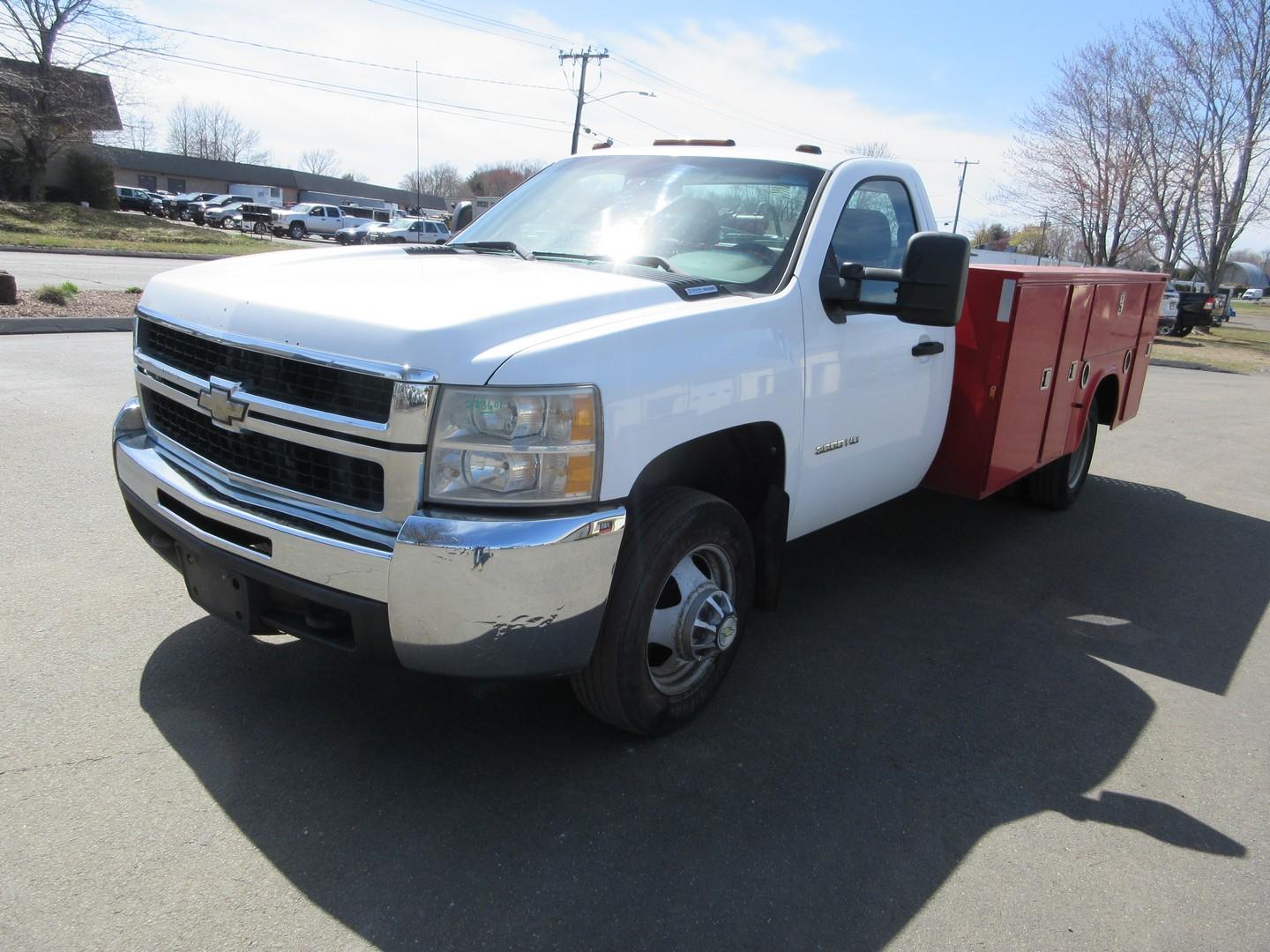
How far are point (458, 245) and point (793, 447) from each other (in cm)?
173

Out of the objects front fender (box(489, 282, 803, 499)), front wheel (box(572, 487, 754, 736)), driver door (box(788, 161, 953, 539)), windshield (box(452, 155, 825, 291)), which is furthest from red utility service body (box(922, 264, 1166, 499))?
front wheel (box(572, 487, 754, 736))

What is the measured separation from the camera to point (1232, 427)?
11.4m

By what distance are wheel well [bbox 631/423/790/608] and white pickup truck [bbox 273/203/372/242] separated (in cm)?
4835

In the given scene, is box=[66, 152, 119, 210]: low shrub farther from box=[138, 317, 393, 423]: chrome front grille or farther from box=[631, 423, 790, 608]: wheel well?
box=[631, 423, 790, 608]: wheel well

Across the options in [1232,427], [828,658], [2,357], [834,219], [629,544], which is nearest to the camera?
[629,544]

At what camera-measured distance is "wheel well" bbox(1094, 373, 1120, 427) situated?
668 cm

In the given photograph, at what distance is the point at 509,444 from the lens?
2547mm

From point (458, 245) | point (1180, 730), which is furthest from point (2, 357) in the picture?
point (1180, 730)

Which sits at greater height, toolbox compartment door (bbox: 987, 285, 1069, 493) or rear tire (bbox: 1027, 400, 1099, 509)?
toolbox compartment door (bbox: 987, 285, 1069, 493)

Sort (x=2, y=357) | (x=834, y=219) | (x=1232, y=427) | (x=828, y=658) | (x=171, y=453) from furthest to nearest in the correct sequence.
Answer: (x=1232, y=427)
(x=2, y=357)
(x=828, y=658)
(x=834, y=219)
(x=171, y=453)

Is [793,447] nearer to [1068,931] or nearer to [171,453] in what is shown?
[1068,931]

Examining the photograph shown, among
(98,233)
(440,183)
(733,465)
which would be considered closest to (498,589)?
(733,465)

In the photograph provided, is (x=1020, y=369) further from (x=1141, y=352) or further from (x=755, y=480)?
(x=1141, y=352)

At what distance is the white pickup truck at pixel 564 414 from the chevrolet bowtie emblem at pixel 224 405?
1cm
